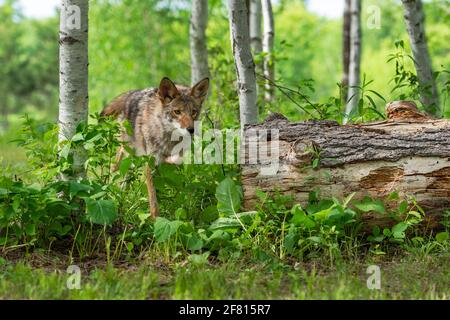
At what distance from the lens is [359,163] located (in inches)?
242

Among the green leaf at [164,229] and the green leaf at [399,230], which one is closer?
the green leaf at [164,229]

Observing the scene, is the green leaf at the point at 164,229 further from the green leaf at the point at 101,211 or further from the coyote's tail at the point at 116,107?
the coyote's tail at the point at 116,107

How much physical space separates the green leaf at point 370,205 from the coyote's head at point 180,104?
2419 mm

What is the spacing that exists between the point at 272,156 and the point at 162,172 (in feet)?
4.61

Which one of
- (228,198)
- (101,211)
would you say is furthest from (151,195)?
(101,211)

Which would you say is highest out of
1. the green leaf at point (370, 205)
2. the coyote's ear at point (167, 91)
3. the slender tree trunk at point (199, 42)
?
the slender tree trunk at point (199, 42)

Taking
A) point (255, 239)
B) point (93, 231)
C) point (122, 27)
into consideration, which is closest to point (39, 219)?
point (93, 231)

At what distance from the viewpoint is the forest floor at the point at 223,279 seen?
4.90 meters

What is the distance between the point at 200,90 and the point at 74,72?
2.01 meters

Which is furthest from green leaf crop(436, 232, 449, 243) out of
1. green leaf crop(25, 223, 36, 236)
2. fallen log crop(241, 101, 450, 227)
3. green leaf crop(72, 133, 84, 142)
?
green leaf crop(25, 223, 36, 236)

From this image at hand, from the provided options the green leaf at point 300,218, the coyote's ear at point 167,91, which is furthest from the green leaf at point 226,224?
the coyote's ear at point 167,91

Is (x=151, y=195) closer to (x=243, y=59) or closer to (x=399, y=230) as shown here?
(x=243, y=59)

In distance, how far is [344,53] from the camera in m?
16.5
